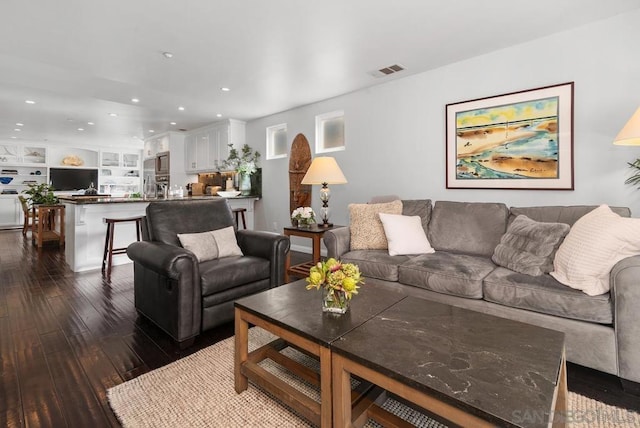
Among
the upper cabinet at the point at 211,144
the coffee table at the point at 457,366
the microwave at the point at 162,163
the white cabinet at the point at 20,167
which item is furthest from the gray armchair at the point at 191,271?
the white cabinet at the point at 20,167

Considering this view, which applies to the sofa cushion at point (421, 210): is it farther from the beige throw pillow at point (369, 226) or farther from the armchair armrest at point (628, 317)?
the armchair armrest at point (628, 317)

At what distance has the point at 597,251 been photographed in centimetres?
179

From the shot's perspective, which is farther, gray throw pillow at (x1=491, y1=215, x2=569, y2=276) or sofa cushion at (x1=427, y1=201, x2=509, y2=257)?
sofa cushion at (x1=427, y1=201, x2=509, y2=257)

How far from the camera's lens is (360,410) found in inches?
49.4

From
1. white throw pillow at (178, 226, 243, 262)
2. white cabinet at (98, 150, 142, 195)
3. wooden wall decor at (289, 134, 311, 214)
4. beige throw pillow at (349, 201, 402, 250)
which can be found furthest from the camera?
white cabinet at (98, 150, 142, 195)

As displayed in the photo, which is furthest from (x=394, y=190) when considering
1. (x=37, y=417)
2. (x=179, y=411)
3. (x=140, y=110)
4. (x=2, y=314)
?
(x=140, y=110)

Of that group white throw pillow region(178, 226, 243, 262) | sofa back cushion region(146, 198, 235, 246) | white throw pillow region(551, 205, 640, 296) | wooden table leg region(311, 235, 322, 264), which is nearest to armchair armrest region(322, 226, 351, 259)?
wooden table leg region(311, 235, 322, 264)

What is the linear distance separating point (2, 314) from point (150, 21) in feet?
9.27

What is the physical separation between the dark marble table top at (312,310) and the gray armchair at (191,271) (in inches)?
25.9

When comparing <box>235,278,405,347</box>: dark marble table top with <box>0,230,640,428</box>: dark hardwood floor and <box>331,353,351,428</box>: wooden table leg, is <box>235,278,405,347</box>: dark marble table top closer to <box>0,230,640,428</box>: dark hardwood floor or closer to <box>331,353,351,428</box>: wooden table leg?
<box>331,353,351,428</box>: wooden table leg

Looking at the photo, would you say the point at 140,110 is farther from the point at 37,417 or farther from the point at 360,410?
the point at 360,410

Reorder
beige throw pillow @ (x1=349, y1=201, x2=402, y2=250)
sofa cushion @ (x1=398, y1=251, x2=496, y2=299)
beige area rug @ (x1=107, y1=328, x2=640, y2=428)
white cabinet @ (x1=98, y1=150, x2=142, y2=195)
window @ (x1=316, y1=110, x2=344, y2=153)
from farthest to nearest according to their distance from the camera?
white cabinet @ (x1=98, y1=150, x2=142, y2=195)
window @ (x1=316, y1=110, x2=344, y2=153)
beige throw pillow @ (x1=349, y1=201, x2=402, y2=250)
sofa cushion @ (x1=398, y1=251, x2=496, y2=299)
beige area rug @ (x1=107, y1=328, x2=640, y2=428)

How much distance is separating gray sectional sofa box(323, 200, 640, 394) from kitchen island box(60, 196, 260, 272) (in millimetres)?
3187

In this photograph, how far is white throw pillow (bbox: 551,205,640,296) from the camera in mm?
1750
